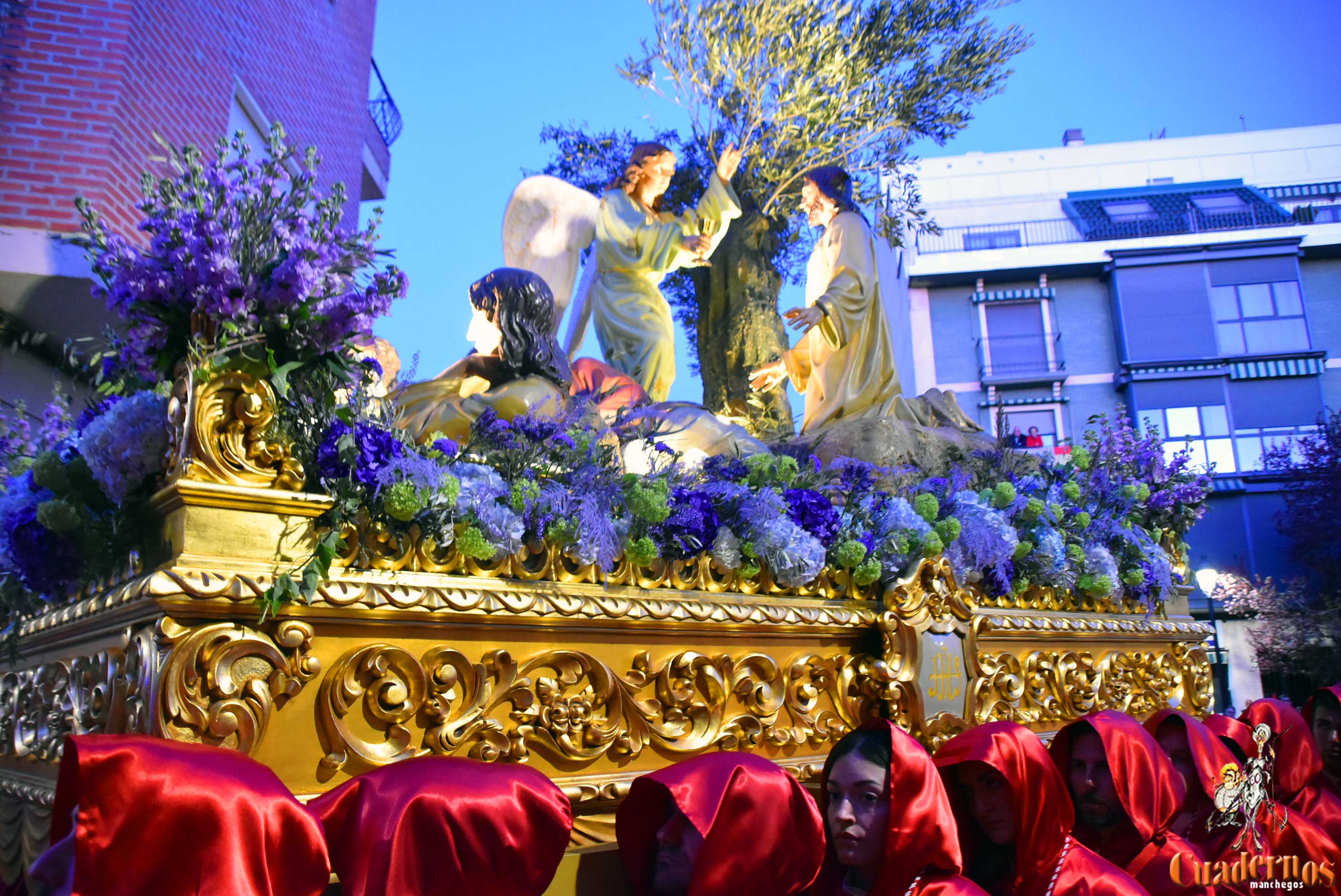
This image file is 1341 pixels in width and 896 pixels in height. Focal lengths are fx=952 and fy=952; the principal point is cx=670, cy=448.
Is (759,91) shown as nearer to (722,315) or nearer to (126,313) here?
(722,315)

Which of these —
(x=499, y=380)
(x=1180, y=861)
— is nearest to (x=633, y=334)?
(x=499, y=380)

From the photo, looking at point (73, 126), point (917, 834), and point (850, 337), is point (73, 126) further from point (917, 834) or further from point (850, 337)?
point (917, 834)

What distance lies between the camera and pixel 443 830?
5.82 ft

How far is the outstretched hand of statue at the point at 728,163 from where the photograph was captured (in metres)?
6.48

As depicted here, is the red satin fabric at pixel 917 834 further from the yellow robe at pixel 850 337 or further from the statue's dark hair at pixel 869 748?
the yellow robe at pixel 850 337

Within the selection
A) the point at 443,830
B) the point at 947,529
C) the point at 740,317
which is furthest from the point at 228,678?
the point at 740,317

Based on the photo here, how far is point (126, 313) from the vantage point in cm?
224

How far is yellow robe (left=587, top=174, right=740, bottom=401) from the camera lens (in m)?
6.15

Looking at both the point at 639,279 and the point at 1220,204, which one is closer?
the point at 639,279

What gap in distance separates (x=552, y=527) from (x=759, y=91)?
642 centimetres

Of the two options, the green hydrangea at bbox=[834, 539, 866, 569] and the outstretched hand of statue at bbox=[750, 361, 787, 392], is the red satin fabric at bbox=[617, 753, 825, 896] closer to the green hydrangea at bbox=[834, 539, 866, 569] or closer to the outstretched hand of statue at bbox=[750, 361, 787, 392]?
the green hydrangea at bbox=[834, 539, 866, 569]

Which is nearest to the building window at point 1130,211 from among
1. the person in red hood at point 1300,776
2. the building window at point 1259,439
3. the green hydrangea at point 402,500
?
the building window at point 1259,439

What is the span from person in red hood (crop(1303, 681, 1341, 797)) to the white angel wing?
4.70 metres

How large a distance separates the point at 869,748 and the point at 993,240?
20589 mm
